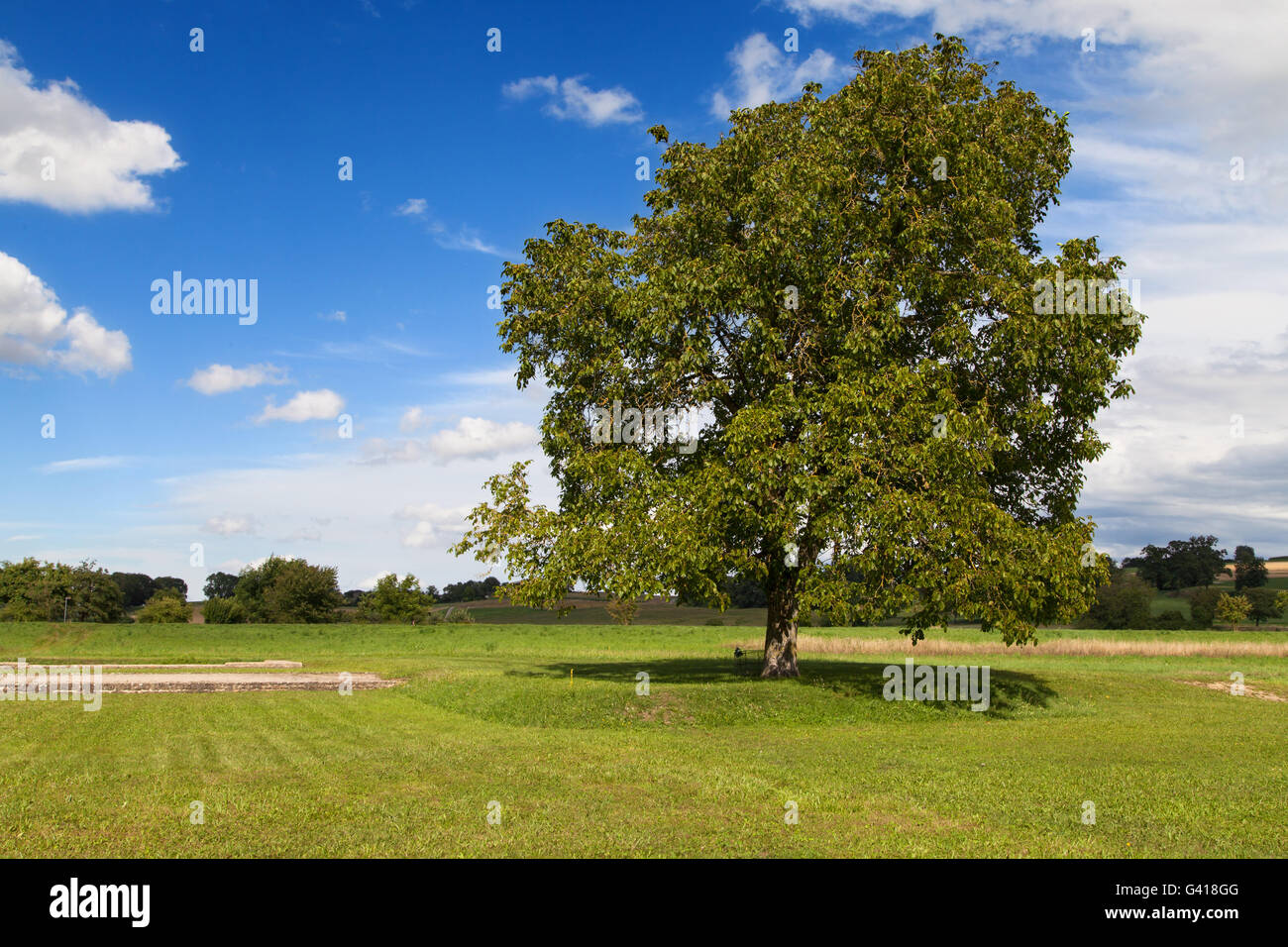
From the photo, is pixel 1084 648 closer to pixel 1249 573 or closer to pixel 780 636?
pixel 780 636

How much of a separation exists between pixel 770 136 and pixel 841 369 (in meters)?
8.47

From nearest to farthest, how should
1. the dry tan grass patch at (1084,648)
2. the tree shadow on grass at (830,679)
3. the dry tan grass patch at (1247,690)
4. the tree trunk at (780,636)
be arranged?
the tree shadow on grass at (830,679) < the tree trunk at (780,636) < the dry tan grass patch at (1247,690) < the dry tan grass patch at (1084,648)

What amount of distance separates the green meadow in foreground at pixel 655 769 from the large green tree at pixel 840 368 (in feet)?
10.7

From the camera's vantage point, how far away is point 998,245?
23.3m

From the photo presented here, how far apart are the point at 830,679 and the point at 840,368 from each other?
992 centimetres

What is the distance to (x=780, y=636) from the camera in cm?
2719

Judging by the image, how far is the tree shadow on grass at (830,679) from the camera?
2491 centimetres

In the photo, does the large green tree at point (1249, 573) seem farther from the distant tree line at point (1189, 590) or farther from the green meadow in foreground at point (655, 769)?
the green meadow in foreground at point (655, 769)

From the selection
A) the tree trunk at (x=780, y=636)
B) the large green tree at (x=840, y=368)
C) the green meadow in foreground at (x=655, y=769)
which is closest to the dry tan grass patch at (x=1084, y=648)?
the green meadow in foreground at (x=655, y=769)

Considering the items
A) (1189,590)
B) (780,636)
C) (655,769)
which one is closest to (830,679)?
(780,636)

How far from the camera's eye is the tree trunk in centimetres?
2606

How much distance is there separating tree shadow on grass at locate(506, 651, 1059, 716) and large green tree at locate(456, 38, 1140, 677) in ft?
6.17
